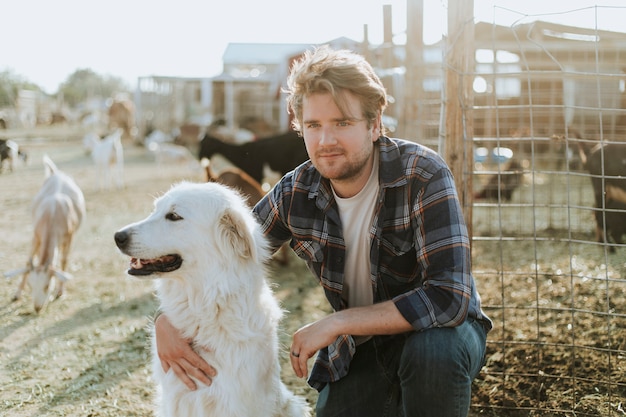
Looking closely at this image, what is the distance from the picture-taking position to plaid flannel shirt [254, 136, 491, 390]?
7.75ft

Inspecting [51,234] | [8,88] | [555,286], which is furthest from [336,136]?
[8,88]

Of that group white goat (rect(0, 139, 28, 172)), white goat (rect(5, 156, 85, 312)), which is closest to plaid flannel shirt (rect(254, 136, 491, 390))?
white goat (rect(5, 156, 85, 312))

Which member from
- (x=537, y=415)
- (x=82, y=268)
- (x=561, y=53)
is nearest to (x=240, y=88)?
(x=561, y=53)

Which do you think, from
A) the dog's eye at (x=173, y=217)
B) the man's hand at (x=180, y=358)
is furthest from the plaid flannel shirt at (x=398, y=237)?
the man's hand at (x=180, y=358)

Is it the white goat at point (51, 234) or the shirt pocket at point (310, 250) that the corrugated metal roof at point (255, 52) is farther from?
the shirt pocket at point (310, 250)

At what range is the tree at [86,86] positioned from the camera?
203 ft

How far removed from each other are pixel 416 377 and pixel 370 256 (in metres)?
0.55

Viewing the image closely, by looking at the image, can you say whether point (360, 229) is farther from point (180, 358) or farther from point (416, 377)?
point (180, 358)

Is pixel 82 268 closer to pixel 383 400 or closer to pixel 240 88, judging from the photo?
pixel 383 400

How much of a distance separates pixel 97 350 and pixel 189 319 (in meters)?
2.18

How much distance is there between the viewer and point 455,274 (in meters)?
2.36

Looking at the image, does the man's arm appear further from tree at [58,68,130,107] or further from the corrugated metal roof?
tree at [58,68,130,107]

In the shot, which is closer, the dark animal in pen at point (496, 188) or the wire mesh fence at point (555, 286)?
the wire mesh fence at point (555, 286)

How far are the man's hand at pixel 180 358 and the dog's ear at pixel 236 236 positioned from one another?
1.52 ft
